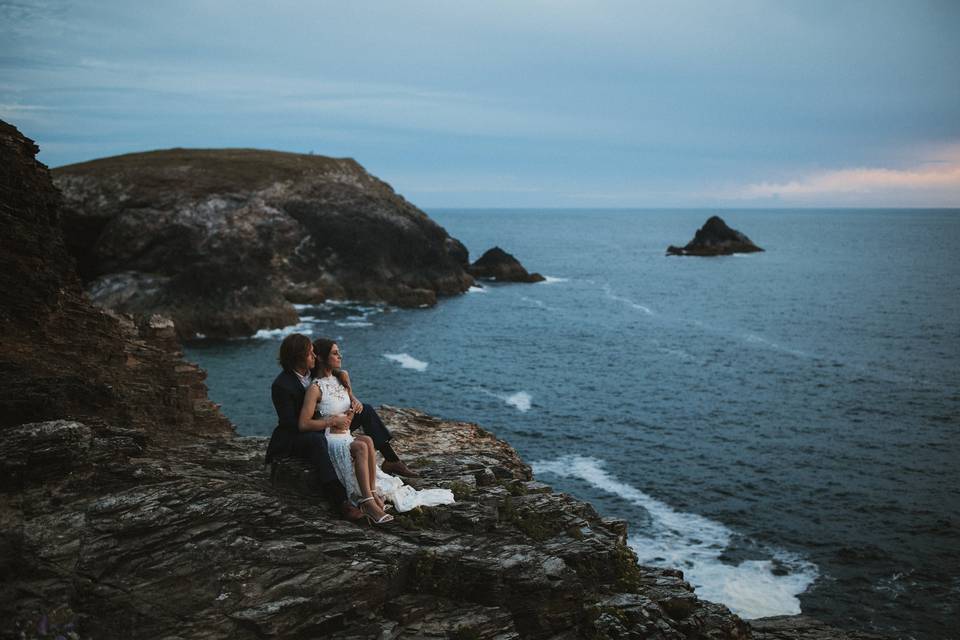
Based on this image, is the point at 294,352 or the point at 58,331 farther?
the point at 58,331

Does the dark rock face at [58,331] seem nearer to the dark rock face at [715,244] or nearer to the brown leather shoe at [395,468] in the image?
the brown leather shoe at [395,468]

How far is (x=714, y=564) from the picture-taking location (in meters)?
28.2

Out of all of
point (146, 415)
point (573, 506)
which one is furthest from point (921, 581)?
point (146, 415)

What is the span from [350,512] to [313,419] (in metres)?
1.77

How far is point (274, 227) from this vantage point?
91.0 meters

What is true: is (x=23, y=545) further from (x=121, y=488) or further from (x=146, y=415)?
(x=146, y=415)

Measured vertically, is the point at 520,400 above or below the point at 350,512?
below

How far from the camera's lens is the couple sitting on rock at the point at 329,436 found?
1246 cm

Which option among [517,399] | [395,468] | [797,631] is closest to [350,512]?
[395,468]

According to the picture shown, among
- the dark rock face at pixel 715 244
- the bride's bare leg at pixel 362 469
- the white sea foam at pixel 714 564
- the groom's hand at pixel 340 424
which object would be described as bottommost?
the white sea foam at pixel 714 564

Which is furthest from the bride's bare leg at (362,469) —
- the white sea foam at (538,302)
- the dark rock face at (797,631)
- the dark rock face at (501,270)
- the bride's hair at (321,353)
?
the dark rock face at (501,270)

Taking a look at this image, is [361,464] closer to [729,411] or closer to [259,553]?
[259,553]

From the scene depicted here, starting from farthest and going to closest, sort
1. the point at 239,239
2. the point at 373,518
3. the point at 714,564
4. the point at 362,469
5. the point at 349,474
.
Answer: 1. the point at 239,239
2. the point at 714,564
3. the point at 373,518
4. the point at 349,474
5. the point at 362,469

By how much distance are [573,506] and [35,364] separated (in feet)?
41.1
